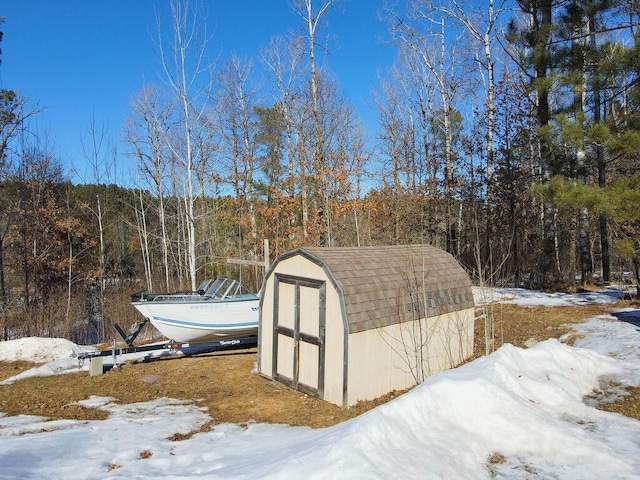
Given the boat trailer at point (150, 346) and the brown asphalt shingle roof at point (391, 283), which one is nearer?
the brown asphalt shingle roof at point (391, 283)

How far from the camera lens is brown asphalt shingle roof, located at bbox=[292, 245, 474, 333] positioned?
6.88m

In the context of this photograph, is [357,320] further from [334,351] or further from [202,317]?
[202,317]

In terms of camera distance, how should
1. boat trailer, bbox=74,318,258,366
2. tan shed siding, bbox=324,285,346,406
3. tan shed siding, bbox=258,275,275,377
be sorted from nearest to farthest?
1. tan shed siding, bbox=324,285,346,406
2. tan shed siding, bbox=258,275,275,377
3. boat trailer, bbox=74,318,258,366

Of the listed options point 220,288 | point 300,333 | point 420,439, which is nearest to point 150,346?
point 220,288

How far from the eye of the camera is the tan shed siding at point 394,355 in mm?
6707

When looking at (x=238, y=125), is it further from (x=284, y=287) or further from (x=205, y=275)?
(x=284, y=287)

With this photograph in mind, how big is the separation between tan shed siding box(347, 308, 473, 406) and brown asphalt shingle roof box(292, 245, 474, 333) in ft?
0.60

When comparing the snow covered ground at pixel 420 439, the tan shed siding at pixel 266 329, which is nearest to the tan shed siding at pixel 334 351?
the snow covered ground at pixel 420 439

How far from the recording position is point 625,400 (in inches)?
209

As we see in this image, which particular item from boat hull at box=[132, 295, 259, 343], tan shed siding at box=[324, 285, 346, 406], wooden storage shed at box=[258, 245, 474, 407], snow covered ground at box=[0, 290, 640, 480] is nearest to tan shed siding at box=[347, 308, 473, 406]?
wooden storage shed at box=[258, 245, 474, 407]

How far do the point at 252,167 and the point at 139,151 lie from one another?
5982mm

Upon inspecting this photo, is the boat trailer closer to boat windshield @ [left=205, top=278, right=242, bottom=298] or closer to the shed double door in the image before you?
boat windshield @ [left=205, top=278, right=242, bottom=298]

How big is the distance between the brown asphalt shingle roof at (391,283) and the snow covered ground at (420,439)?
2021 millimetres

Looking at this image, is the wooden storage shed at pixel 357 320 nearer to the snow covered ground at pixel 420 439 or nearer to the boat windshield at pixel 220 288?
the snow covered ground at pixel 420 439
